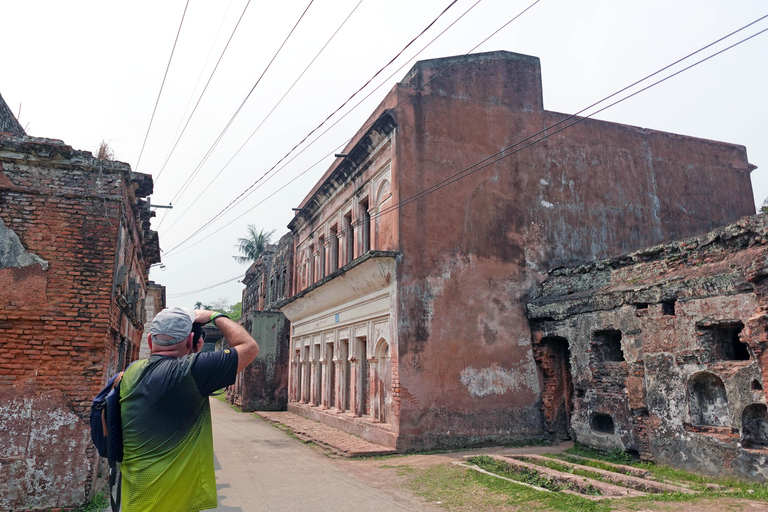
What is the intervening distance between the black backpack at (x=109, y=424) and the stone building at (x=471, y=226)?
30.0ft

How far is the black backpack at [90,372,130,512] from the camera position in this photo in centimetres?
263

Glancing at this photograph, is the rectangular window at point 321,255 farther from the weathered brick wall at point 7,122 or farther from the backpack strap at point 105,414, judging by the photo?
the backpack strap at point 105,414

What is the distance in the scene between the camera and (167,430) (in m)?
2.63

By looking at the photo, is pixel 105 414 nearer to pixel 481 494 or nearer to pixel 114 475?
pixel 114 475

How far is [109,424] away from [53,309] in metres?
5.58

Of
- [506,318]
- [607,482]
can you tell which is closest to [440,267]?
[506,318]

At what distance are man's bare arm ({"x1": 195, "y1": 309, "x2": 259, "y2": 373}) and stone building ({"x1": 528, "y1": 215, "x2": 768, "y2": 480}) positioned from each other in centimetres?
778

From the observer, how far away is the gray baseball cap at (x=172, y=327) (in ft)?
9.16

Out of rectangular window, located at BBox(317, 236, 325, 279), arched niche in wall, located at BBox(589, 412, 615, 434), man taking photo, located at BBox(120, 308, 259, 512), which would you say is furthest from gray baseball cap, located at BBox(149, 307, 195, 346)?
rectangular window, located at BBox(317, 236, 325, 279)

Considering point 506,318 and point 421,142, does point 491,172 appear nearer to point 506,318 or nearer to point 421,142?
point 421,142

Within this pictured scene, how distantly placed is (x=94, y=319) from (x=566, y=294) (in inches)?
370

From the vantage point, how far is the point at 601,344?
1094 centimetres

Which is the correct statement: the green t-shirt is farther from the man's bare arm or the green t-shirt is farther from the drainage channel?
the drainage channel

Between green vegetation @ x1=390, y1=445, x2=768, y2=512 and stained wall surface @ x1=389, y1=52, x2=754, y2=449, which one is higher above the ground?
stained wall surface @ x1=389, y1=52, x2=754, y2=449
